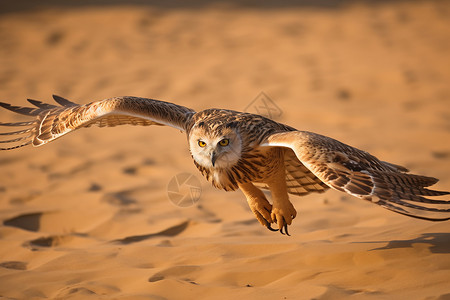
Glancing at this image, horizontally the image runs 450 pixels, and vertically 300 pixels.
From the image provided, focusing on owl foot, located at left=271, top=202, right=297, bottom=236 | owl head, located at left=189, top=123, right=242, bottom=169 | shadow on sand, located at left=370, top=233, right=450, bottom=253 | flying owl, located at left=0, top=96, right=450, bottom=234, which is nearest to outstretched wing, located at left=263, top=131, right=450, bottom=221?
flying owl, located at left=0, top=96, right=450, bottom=234

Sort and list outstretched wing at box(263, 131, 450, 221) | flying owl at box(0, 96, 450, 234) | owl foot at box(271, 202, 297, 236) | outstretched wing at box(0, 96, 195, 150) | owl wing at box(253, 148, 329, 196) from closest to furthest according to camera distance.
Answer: outstretched wing at box(263, 131, 450, 221) → flying owl at box(0, 96, 450, 234) → owl foot at box(271, 202, 297, 236) → owl wing at box(253, 148, 329, 196) → outstretched wing at box(0, 96, 195, 150)

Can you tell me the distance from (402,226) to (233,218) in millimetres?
1805

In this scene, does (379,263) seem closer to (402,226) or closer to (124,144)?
(402,226)

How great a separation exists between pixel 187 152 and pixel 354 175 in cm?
480

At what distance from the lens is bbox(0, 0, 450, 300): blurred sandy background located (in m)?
4.29

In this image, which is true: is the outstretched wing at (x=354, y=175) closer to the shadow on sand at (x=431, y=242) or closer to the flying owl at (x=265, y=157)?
the flying owl at (x=265, y=157)

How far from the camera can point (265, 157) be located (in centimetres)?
443

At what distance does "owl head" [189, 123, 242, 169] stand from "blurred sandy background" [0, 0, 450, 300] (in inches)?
35.8

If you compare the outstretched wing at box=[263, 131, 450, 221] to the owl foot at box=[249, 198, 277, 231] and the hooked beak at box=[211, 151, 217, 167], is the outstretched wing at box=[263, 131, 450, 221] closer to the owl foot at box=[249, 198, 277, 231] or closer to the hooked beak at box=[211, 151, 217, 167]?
the hooked beak at box=[211, 151, 217, 167]

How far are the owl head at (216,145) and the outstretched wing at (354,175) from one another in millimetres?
386

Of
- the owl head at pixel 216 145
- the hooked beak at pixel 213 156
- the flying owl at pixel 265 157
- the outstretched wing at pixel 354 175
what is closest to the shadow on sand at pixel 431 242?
the flying owl at pixel 265 157

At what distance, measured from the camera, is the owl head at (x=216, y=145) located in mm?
4277

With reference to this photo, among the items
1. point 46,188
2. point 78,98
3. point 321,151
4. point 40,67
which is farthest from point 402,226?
point 40,67

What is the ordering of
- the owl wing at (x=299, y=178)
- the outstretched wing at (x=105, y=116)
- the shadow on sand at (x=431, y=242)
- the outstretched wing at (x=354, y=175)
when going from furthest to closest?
the outstretched wing at (x=105, y=116), the owl wing at (x=299, y=178), the shadow on sand at (x=431, y=242), the outstretched wing at (x=354, y=175)
